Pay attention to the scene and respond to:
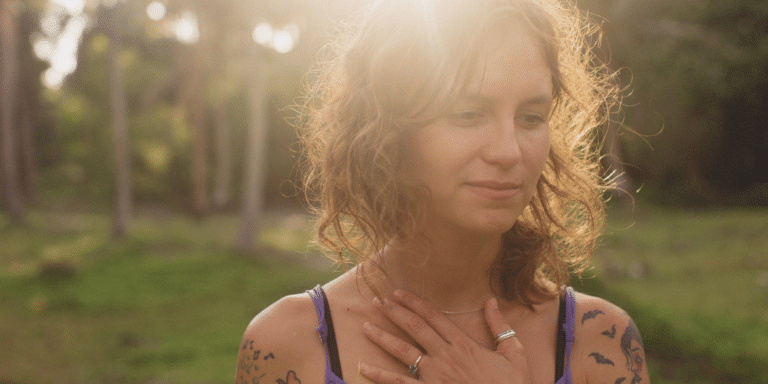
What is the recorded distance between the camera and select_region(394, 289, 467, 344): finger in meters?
1.82

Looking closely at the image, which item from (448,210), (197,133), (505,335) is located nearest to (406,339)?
Result: (505,335)

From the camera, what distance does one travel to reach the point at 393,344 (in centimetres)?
179

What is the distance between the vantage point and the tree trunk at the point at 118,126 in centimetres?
1459

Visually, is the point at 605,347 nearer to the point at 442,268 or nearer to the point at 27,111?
the point at 442,268

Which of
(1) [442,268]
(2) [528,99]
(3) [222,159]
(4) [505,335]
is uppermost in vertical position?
(2) [528,99]

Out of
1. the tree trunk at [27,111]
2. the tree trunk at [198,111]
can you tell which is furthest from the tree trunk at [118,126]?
the tree trunk at [27,111]

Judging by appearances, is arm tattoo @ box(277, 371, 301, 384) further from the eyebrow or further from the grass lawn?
the grass lawn

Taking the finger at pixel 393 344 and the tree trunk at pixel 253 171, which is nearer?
the finger at pixel 393 344

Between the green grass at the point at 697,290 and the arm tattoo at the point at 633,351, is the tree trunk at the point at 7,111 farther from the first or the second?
the arm tattoo at the point at 633,351

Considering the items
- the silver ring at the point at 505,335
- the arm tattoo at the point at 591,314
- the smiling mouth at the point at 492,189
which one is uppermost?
the smiling mouth at the point at 492,189

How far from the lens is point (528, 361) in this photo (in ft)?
6.26

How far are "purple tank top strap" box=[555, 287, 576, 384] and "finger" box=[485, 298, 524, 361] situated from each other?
181 mm

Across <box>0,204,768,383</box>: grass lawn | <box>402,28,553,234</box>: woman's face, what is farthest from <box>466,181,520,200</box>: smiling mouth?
<box>0,204,768,383</box>: grass lawn

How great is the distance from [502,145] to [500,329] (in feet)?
2.01
